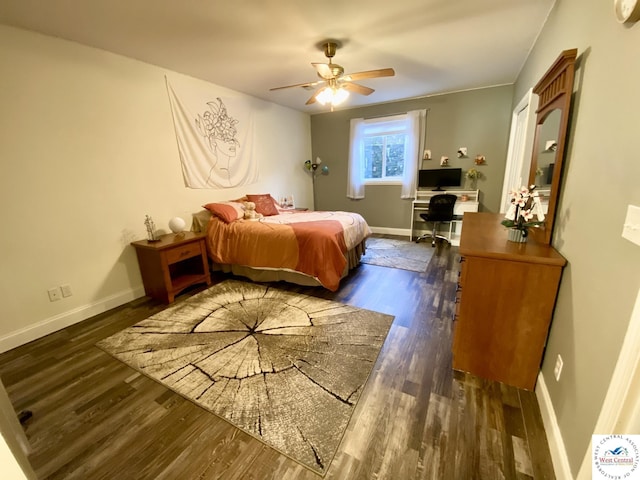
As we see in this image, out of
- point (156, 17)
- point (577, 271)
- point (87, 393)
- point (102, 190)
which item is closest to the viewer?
point (577, 271)

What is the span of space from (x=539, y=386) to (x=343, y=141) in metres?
4.88

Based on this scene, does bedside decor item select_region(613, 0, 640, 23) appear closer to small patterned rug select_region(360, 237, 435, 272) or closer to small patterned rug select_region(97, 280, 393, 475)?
small patterned rug select_region(97, 280, 393, 475)

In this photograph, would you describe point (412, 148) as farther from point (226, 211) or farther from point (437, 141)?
point (226, 211)

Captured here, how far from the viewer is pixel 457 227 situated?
4.61m

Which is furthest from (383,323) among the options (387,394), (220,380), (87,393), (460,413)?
(87,393)

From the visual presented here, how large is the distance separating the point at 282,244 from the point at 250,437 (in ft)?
6.10

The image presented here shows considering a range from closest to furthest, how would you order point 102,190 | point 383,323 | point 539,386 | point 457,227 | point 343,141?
point 539,386, point 383,323, point 102,190, point 457,227, point 343,141

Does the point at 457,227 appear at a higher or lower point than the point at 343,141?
lower

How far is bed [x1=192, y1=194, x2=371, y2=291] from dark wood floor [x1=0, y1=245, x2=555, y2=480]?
1.07 meters

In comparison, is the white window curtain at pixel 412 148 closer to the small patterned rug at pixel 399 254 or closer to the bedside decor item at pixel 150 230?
the small patterned rug at pixel 399 254

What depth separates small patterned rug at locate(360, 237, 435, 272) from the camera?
361cm

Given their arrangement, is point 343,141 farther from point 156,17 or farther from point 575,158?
point 575,158

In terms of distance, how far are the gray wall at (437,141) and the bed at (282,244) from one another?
1927mm
